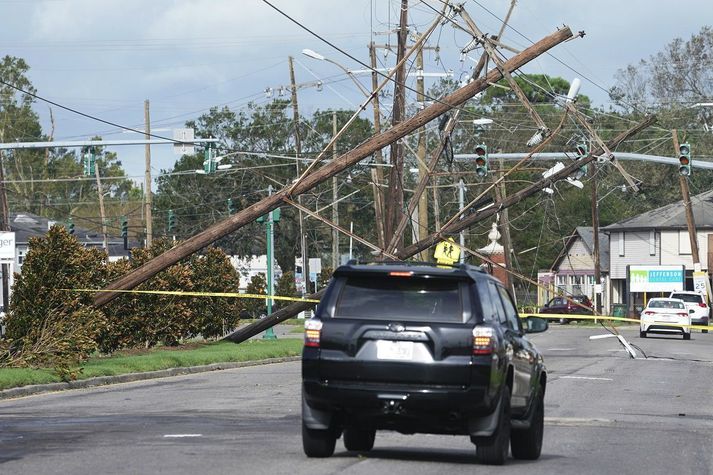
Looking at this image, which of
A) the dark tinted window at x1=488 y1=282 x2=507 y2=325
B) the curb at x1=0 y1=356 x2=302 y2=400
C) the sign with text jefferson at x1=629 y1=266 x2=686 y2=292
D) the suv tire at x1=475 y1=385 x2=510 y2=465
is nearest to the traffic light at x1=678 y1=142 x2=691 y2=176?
the curb at x1=0 y1=356 x2=302 y2=400

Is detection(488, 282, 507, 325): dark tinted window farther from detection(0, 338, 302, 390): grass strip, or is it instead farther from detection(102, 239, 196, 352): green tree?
detection(102, 239, 196, 352): green tree

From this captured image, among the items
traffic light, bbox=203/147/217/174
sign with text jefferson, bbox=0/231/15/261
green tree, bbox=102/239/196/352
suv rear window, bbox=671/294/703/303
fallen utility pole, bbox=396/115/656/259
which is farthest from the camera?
suv rear window, bbox=671/294/703/303

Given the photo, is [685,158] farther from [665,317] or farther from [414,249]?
[665,317]

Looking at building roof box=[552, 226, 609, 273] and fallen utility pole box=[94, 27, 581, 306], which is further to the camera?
building roof box=[552, 226, 609, 273]

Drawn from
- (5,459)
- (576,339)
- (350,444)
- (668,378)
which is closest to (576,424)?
(350,444)

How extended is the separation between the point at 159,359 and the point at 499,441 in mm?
17948

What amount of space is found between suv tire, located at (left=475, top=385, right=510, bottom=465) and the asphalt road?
11cm

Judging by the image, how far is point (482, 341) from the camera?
11219mm

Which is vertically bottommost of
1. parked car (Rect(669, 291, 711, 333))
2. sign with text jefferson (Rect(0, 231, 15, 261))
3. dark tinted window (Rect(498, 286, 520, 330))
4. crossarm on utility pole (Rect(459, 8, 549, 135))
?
parked car (Rect(669, 291, 711, 333))

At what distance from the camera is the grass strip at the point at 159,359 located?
22922 mm

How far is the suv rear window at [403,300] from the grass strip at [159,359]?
11.3 meters

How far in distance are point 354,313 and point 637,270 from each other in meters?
77.3

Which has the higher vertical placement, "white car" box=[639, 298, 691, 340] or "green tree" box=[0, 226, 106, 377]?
"green tree" box=[0, 226, 106, 377]

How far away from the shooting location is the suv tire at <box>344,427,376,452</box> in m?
13.0
